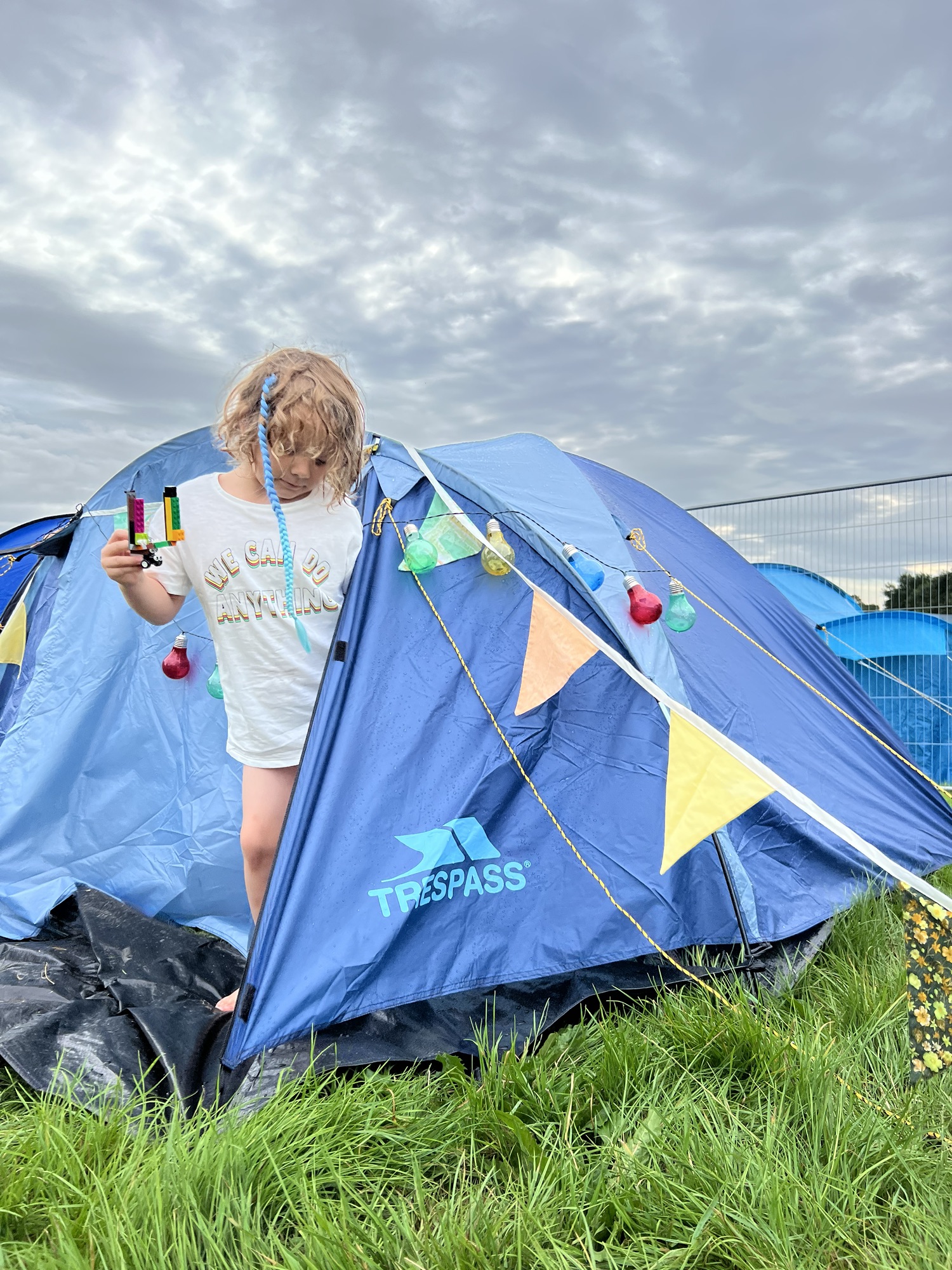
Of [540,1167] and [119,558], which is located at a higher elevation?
[119,558]

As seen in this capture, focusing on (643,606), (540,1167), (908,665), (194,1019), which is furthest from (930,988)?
(908,665)

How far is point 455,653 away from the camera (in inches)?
81.3

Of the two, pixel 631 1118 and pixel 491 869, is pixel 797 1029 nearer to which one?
pixel 631 1118

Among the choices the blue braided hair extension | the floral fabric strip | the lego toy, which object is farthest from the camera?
the blue braided hair extension

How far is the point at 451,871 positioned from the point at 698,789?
55 centimetres

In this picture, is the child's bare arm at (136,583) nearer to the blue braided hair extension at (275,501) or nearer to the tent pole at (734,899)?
the blue braided hair extension at (275,501)

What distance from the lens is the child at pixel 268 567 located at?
6.13 ft

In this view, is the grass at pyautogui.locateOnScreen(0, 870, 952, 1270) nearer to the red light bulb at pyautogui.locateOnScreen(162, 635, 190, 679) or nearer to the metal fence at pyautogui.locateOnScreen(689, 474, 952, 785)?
the red light bulb at pyautogui.locateOnScreen(162, 635, 190, 679)

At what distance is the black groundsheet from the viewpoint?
1.72 metres

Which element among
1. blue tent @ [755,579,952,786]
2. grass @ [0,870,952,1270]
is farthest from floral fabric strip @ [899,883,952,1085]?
blue tent @ [755,579,952,786]

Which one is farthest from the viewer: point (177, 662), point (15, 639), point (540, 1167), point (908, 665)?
point (908, 665)

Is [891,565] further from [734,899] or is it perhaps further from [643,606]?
[734,899]

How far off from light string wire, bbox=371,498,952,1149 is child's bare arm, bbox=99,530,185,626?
49cm

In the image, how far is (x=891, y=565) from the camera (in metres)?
5.82
